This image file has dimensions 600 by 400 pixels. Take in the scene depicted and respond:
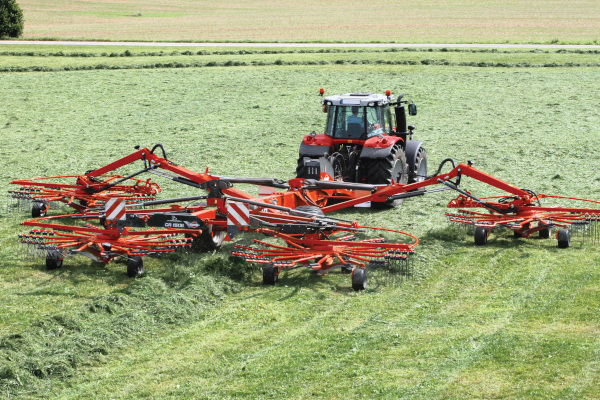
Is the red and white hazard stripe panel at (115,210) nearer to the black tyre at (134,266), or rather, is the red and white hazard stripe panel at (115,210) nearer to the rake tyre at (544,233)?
the black tyre at (134,266)

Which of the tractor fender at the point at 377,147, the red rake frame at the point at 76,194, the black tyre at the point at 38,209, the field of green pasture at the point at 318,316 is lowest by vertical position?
the field of green pasture at the point at 318,316

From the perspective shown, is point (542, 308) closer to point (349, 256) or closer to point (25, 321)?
point (349, 256)

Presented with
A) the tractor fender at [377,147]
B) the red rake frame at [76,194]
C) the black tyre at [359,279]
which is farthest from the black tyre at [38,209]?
the black tyre at [359,279]

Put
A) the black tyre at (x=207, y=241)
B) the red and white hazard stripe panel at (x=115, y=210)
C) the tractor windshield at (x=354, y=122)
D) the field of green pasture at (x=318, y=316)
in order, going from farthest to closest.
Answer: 1. the tractor windshield at (x=354, y=122)
2. the black tyre at (x=207, y=241)
3. the red and white hazard stripe panel at (x=115, y=210)
4. the field of green pasture at (x=318, y=316)

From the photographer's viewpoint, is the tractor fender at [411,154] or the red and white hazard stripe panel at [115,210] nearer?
the red and white hazard stripe panel at [115,210]

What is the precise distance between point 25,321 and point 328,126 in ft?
25.1

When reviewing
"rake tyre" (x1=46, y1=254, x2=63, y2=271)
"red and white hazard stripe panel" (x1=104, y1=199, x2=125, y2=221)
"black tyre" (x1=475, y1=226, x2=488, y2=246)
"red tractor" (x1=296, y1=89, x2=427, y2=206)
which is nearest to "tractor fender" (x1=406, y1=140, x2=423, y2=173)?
"red tractor" (x1=296, y1=89, x2=427, y2=206)

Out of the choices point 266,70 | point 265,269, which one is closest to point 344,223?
point 265,269

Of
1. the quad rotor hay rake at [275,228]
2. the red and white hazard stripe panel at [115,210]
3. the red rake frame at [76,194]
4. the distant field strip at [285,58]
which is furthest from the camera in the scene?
the distant field strip at [285,58]

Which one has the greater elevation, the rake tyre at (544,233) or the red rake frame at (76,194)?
the red rake frame at (76,194)

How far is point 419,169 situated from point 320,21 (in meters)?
47.6

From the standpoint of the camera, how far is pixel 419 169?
1578 cm

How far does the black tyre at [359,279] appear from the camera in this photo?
32.1 feet

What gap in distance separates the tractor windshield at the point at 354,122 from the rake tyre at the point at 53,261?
597cm
